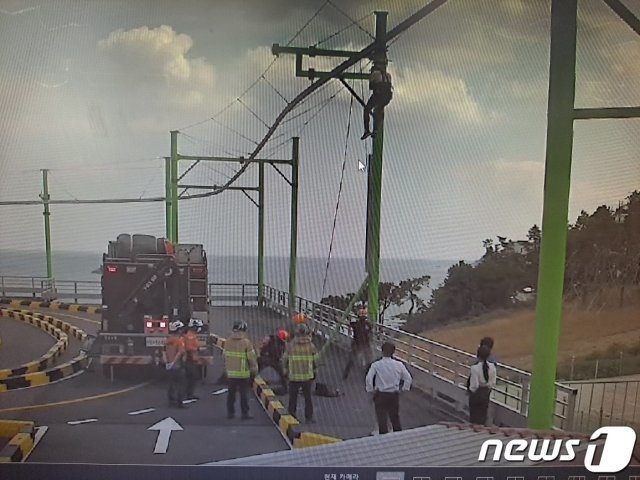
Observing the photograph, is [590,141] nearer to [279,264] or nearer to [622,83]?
[622,83]

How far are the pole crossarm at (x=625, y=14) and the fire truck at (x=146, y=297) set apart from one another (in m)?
1.72

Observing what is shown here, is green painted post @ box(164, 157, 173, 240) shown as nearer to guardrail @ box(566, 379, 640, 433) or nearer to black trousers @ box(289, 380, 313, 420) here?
black trousers @ box(289, 380, 313, 420)

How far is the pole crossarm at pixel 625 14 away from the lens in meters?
2.26

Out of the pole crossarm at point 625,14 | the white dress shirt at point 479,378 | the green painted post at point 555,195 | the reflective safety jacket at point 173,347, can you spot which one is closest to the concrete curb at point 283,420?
the reflective safety jacket at point 173,347

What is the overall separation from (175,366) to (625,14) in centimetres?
206

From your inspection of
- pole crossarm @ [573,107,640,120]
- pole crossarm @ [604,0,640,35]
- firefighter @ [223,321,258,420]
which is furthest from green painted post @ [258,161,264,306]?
pole crossarm @ [604,0,640,35]

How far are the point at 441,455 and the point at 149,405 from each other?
41.4 inches

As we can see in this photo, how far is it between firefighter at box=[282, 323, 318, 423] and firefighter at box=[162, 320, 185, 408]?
Answer: 0.39m

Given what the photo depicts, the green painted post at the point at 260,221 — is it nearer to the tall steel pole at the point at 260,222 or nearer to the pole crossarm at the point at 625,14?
the tall steel pole at the point at 260,222

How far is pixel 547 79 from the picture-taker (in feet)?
7.38

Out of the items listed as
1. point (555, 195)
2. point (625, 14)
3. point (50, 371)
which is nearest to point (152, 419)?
point (50, 371)

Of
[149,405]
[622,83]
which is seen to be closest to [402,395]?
[149,405]

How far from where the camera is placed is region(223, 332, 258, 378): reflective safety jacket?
2379 mm

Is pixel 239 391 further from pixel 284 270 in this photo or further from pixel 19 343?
pixel 19 343
